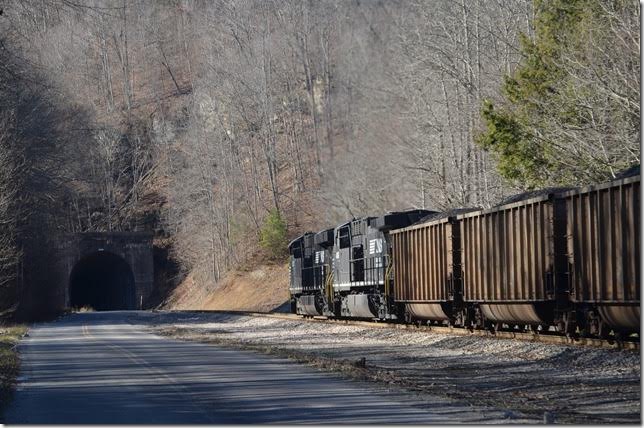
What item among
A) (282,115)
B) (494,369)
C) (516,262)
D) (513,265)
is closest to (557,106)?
(513,265)

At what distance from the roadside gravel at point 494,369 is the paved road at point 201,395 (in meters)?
0.81

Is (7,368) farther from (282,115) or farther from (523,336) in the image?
(282,115)

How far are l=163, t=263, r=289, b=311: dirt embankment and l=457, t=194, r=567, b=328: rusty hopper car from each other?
4047 centimetres

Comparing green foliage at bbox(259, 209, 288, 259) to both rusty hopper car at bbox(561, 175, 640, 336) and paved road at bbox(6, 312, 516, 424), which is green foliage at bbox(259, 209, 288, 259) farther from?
rusty hopper car at bbox(561, 175, 640, 336)

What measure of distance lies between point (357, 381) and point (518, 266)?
277 inches

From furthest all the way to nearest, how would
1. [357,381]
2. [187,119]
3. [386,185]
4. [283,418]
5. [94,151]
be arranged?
[187,119] < [94,151] < [386,185] < [357,381] < [283,418]

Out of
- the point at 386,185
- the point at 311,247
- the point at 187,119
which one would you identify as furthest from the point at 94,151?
the point at 311,247

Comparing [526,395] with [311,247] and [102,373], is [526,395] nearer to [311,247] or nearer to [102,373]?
[102,373]

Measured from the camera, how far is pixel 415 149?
59.4m

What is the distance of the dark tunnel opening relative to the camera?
288 ft

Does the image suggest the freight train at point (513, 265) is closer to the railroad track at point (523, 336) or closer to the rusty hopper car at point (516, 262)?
the rusty hopper car at point (516, 262)

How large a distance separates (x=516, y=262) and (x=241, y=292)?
52.8 m

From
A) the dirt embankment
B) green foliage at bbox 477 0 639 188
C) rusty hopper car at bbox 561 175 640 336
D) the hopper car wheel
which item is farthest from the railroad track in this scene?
the dirt embankment

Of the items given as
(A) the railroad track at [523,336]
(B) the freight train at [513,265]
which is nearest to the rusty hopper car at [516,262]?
(B) the freight train at [513,265]
